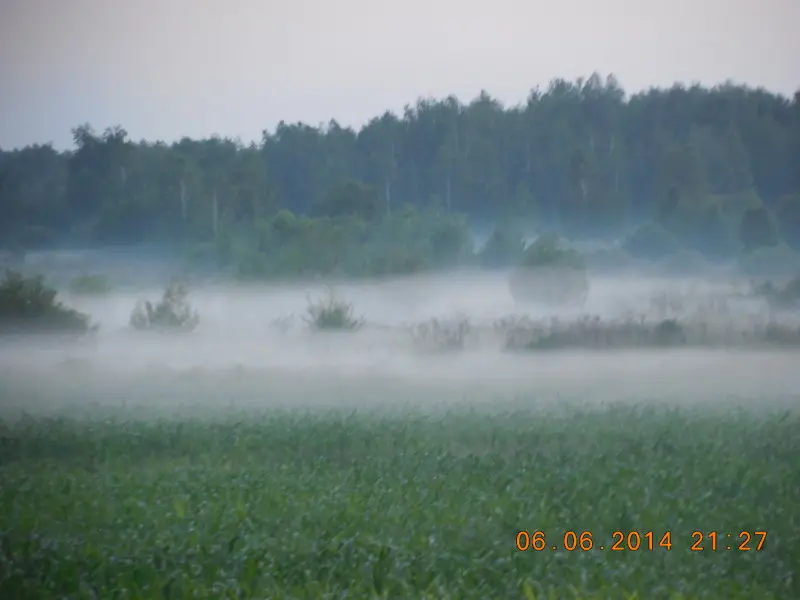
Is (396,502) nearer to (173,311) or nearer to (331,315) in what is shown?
(331,315)

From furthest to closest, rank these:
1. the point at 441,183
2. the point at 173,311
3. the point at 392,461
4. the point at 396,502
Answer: the point at 441,183 < the point at 173,311 < the point at 392,461 < the point at 396,502

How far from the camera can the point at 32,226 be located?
498 centimetres

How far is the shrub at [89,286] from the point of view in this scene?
16.2ft

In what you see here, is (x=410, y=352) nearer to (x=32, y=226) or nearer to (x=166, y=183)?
(x=166, y=183)

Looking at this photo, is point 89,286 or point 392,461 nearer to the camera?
point 392,461

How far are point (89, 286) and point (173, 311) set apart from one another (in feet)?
1.53

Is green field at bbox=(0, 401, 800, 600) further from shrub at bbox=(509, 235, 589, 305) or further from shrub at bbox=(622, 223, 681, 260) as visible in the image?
shrub at bbox=(622, 223, 681, 260)

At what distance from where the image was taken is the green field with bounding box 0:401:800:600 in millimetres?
3812

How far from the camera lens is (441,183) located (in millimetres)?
5020

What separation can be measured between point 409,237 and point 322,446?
1133 mm

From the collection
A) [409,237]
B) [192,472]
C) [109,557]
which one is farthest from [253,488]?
[409,237]
